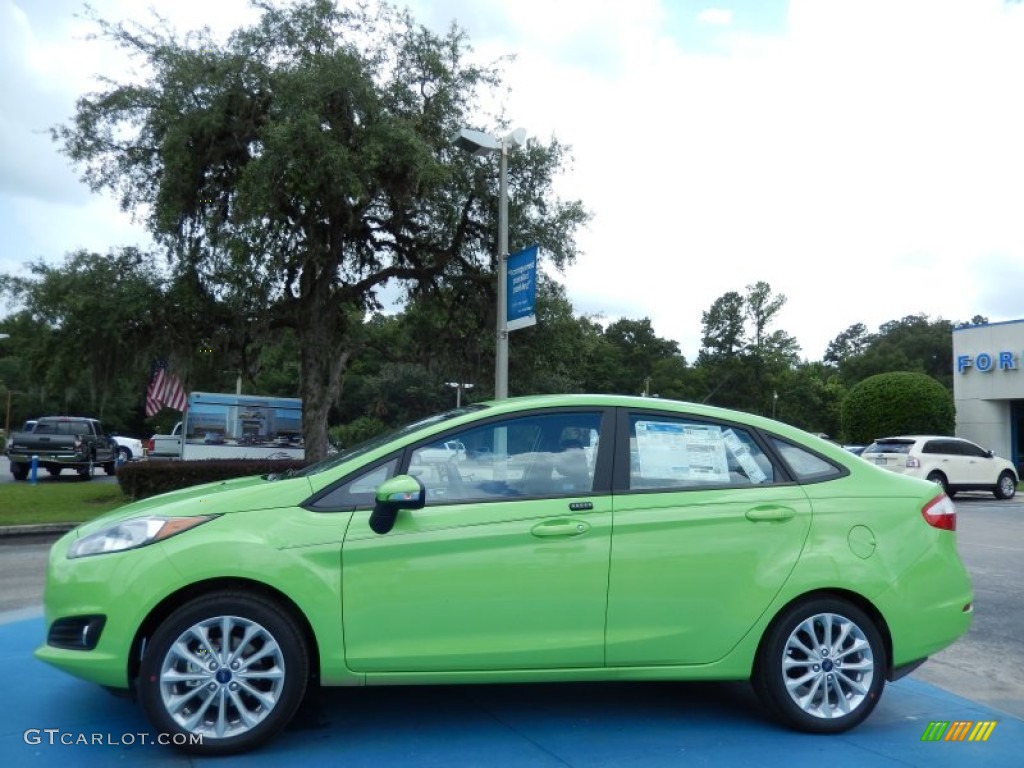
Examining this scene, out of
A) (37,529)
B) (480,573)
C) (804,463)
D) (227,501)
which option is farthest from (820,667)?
(37,529)

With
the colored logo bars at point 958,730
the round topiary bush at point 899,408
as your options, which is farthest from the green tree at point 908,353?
the colored logo bars at point 958,730

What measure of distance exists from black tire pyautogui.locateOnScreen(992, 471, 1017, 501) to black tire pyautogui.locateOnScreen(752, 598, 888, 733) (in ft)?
70.0

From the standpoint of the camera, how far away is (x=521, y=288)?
13328mm

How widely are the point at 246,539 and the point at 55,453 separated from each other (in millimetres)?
25865

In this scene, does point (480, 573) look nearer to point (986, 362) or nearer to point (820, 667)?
point (820, 667)

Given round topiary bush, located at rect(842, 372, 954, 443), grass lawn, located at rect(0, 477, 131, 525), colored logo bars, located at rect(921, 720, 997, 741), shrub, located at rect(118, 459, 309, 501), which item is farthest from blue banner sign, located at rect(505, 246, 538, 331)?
round topiary bush, located at rect(842, 372, 954, 443)

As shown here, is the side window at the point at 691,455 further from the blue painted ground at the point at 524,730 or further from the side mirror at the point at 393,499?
the blue painted ground at the point at 524,730

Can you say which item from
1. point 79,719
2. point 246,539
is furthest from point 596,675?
point 79,719

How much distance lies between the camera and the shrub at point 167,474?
57.7 ft

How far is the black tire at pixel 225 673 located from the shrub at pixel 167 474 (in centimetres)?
1338

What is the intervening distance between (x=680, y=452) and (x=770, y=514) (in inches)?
21.4

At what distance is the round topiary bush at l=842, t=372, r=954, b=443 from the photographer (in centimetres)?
3169

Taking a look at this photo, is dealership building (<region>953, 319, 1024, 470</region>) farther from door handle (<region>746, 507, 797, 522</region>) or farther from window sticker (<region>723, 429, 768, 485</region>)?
door handle (<region>746, 507, 797, 522</region>)

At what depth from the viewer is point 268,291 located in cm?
1816
